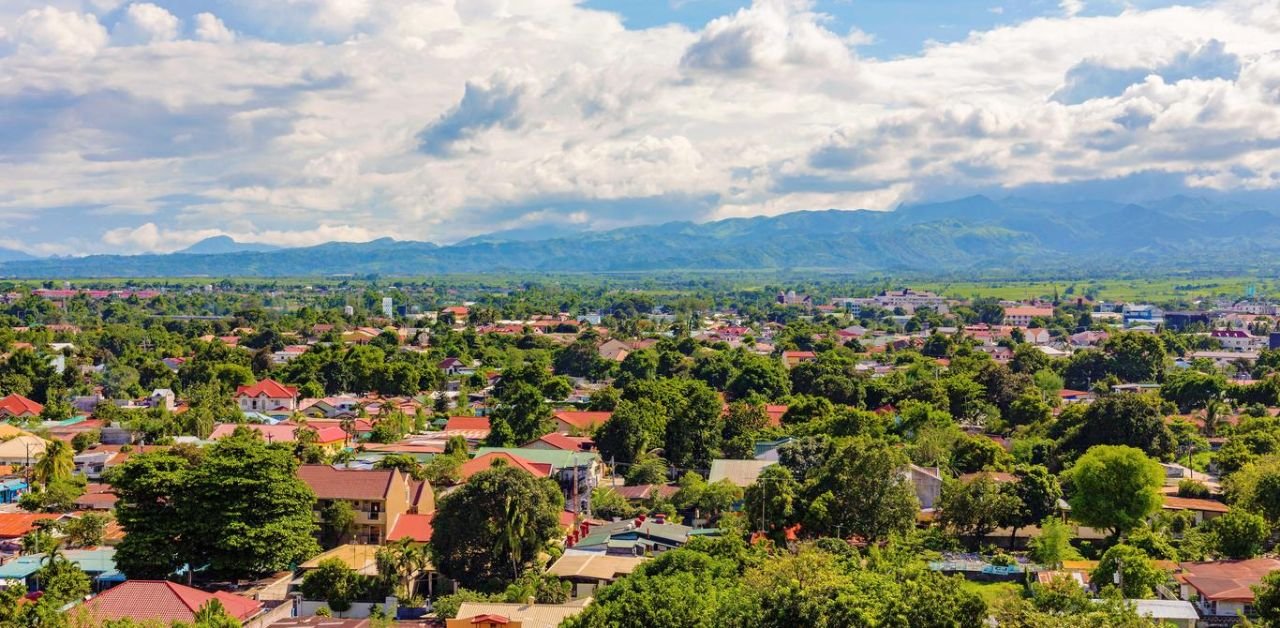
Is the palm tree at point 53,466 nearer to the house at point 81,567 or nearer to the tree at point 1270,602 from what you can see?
the house at point 81,567

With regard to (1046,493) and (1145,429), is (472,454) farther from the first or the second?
(1145,429)

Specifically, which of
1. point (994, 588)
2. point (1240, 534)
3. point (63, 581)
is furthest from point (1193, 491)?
point (63, 581)

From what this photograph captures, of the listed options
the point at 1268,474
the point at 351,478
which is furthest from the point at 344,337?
the point at 1268,474

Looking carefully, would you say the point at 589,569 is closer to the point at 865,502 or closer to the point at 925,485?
the point at 865,502

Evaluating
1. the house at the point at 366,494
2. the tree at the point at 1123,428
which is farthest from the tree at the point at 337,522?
the tree at the point at 1123,428

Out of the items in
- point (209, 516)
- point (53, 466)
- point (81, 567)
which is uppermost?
point (209, 516)
